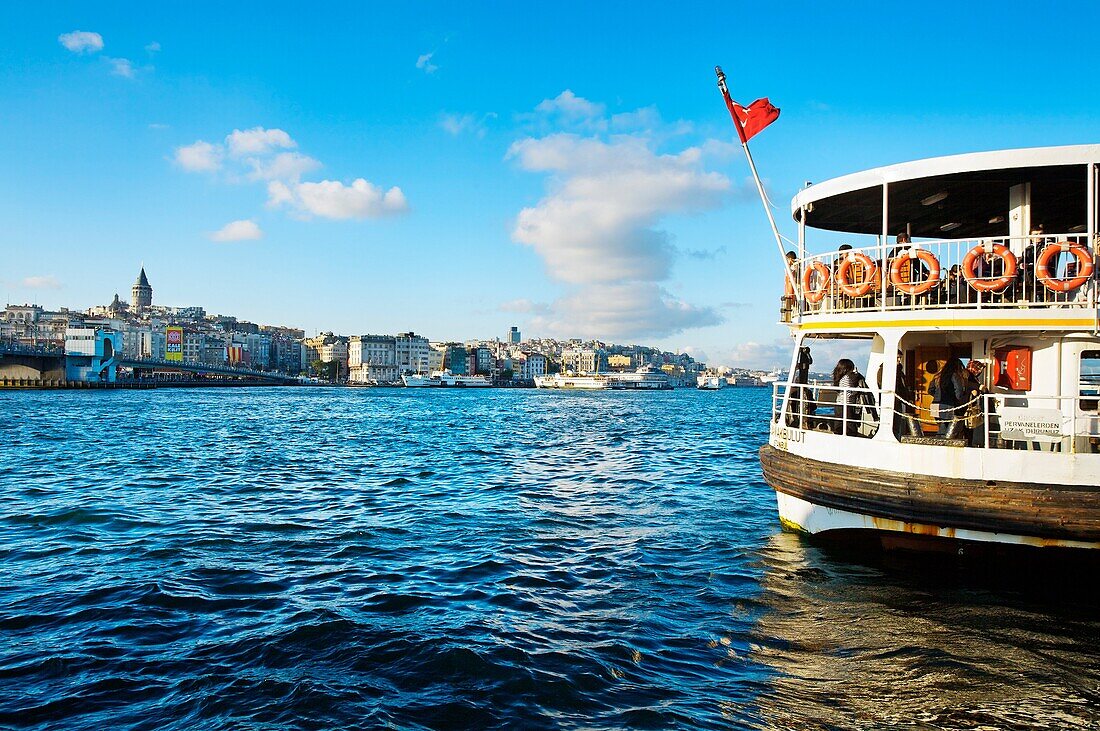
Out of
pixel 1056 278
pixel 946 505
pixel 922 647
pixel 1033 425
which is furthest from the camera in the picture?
pixel 1056 278

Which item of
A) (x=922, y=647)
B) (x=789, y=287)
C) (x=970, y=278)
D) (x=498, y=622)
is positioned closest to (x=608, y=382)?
(x=789, y=287)

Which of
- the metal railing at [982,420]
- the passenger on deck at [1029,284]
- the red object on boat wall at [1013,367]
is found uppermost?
the passenger on deck at [1029,284]

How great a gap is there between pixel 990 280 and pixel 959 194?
3.69 m

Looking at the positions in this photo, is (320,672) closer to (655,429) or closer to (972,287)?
(972,287)

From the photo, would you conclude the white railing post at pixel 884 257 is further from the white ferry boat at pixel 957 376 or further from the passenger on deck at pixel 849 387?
the passenger on deck at pixel 849 387

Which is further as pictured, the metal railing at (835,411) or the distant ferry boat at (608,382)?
the distant ferry boat at (608,382)

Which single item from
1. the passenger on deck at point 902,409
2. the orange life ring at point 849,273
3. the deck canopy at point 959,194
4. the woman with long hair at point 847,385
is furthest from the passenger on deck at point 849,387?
the deck canopy at point 959,194

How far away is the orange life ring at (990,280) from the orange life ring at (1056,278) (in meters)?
0.34

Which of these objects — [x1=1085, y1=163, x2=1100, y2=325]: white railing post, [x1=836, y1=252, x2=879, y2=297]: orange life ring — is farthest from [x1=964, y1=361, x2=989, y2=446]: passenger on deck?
[x1=836, y1=252, x2=879, y2=297]: orange life ring

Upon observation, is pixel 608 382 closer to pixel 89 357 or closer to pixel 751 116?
pixel 89 357

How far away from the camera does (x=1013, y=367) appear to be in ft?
38.2

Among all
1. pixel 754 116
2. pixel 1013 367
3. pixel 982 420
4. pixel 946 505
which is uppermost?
pixel 754 116

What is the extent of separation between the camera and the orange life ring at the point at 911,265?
11.1 m

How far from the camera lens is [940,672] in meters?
7.39
